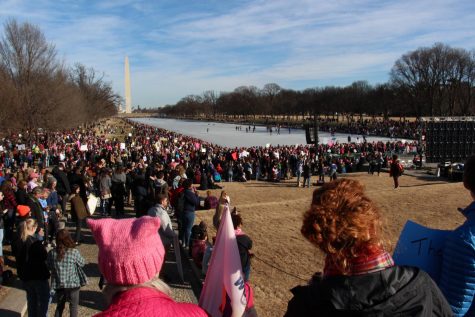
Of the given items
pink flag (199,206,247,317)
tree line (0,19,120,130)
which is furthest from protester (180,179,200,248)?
tree line (0,19,120,130)

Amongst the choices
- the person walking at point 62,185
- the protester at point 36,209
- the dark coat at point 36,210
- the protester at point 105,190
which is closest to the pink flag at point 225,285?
the protester at point 36,209

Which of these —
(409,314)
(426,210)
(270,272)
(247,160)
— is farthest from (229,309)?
(247,160)

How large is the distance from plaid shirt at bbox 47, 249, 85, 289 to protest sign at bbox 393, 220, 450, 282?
402 centimetres

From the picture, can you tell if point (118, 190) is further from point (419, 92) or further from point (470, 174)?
point (419, 92)

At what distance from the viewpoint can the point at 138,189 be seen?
10148mm

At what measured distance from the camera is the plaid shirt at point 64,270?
16.3ft

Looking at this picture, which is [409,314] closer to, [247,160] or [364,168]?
[247,160]

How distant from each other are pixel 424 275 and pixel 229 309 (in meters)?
1.70

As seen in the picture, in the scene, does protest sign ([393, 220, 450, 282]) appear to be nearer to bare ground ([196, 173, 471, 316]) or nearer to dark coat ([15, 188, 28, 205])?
bare ground ([196, 173, 471, 316])

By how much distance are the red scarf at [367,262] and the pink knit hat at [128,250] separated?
32.5 inches

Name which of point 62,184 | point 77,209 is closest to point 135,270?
point 77,209

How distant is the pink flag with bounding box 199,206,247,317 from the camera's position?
9.68 feet

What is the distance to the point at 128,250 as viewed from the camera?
186 centimetres

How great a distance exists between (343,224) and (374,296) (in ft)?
1.04
